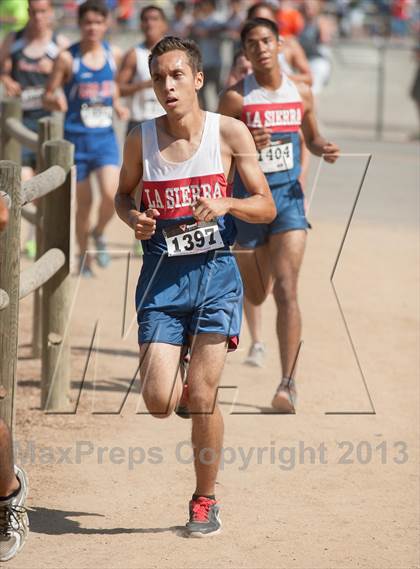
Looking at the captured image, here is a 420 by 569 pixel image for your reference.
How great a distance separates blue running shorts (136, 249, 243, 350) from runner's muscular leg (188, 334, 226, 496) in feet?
0.22

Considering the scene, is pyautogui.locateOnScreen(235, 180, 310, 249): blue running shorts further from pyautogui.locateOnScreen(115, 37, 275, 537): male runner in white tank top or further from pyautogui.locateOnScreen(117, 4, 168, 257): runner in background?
pyautogui.locateOnScreen(117, 4, 168, 257): runner in background

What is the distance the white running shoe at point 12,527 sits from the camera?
469cm

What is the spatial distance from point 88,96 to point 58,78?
0.98 ft

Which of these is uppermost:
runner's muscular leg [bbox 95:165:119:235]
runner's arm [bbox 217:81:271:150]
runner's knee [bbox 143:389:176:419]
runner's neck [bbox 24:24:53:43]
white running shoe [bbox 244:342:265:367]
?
runner's arm [bbox 217:81:271:150]

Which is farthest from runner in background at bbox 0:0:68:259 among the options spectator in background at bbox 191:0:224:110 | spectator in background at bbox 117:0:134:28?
spectator in background at bbox 117:0:134:28

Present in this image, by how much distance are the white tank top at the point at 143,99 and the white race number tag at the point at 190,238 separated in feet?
18.4

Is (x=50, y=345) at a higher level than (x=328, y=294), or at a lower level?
higher

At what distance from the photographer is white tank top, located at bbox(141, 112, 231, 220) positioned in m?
5.18

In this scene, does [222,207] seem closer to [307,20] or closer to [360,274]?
[360,274]

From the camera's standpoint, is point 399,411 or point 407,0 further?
point 407,0

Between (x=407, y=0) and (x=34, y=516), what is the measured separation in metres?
27.4

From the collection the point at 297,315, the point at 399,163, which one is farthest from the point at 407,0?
the point at 297,315

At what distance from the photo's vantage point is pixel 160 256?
5250 millimetres

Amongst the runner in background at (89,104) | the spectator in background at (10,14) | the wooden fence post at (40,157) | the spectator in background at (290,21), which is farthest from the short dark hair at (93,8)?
the spectator in background at (290,21)
